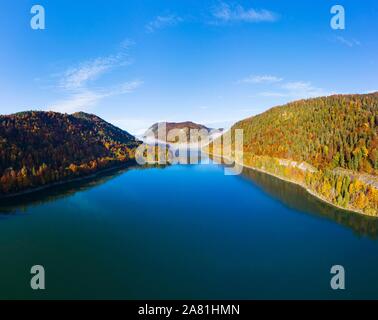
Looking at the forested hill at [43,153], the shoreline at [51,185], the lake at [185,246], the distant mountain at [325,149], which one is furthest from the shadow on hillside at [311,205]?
the forested hill at [43,153]

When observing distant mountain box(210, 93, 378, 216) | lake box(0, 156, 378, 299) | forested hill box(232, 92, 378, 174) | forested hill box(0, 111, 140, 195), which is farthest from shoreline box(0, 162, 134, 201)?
forested hill box(232, 92, 378, 174)

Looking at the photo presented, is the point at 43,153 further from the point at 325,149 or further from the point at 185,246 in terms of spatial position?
the point at 325,149

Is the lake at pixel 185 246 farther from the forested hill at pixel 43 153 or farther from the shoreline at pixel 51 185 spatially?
the forested hill at pixel 43 153

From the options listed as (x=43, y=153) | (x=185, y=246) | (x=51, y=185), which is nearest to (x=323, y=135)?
(x=185, y=246)

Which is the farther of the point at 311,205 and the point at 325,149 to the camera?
the point at 325,149

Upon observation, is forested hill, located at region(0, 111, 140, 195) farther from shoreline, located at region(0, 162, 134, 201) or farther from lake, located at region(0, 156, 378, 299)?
lake, located at region(0, 156, 378, 299)

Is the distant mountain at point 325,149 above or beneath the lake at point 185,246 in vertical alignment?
above
